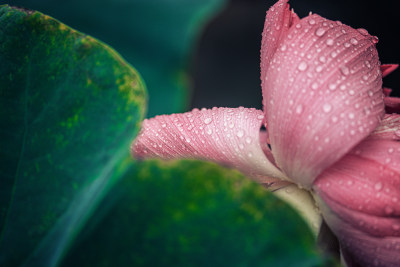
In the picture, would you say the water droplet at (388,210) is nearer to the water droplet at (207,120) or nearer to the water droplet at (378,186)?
the water droplet at (378,186)

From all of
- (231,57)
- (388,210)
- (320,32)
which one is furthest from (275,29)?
(231,57)

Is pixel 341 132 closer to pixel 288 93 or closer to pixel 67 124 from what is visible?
pixel 288 93

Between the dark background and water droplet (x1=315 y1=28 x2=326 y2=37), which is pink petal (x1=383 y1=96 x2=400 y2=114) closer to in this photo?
water droplet (x1=315 y1=28 x2=326 y2=37)

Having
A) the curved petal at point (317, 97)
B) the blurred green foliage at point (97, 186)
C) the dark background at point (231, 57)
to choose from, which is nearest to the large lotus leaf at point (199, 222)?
the blurred green foliage at point (97, 186)

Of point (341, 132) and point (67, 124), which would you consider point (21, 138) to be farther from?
point (341, 132)

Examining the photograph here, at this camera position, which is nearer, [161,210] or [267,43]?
[161,210]

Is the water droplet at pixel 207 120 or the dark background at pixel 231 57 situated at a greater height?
the water droplet at pixel 207 120

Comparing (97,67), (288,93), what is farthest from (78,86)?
(288,93)
